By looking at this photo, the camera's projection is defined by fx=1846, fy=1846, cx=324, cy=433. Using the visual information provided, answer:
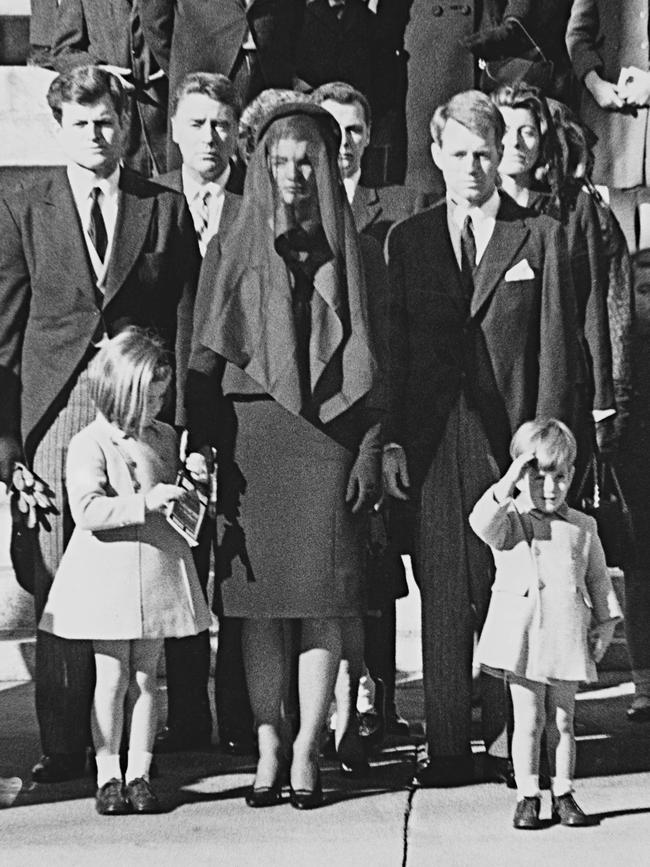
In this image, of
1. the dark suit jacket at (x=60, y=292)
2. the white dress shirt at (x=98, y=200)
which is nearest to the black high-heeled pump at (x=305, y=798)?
the dark suit jacket at (x=60, y=292)

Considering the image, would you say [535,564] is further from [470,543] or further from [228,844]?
[228,844]

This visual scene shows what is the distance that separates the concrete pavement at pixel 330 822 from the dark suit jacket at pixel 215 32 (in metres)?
2.14

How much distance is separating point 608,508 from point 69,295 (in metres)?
1.82

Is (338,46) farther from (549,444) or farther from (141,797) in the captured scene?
(141,797)

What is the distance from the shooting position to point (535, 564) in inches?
211

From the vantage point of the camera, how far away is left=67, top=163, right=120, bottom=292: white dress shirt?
5.63 m

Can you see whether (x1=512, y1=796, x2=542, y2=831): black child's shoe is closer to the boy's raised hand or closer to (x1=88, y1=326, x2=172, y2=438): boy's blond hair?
the boy's raised hand

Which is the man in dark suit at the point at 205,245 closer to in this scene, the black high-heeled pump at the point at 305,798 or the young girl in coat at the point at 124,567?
the young girl in coat at the point at 124,567

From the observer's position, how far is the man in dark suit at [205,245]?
5.72m

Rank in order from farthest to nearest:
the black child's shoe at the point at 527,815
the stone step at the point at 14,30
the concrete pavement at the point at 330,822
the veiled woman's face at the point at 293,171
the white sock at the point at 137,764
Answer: the stone step at the point at 14,30 < the veiled woman's face at the point at 293,171 < the white sock at the point at 137,764 < the black child's shoe at the point at 527,815 < the concrete pavement at the point at 330,822

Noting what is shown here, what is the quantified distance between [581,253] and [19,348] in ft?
5.89

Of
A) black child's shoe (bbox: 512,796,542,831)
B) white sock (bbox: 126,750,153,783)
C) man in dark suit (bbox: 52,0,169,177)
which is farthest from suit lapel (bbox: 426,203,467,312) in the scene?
white sock (bbox: 126,750,153,783)

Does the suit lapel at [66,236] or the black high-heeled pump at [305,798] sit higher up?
the suit lapel at [66,236]

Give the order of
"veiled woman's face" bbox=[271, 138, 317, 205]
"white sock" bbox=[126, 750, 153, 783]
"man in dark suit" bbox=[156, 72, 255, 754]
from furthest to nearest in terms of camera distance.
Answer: "man in dark suit" bbox=[156, 72, 255, 754] < "veiled woman's face" bbox=[271, 138, 317, 205] < "white sock" bbox=[126, 750, 153, 783]
